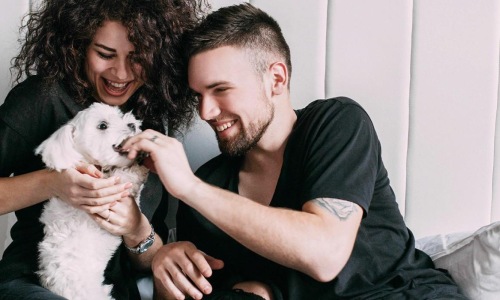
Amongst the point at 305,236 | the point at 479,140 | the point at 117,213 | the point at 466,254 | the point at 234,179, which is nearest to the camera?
the point at 305,236

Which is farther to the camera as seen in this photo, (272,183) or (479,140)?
(479,140)

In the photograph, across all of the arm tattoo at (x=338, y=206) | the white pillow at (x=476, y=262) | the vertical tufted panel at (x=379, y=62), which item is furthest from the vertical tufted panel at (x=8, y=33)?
the white pillow at (x=476, y=262)

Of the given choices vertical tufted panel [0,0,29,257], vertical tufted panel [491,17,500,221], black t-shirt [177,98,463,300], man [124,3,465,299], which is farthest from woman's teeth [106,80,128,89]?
vertical tufted panel [491,17,500,221]

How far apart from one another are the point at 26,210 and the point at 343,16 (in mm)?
1265

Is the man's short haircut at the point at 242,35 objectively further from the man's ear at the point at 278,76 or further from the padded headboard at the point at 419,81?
the padded headboard at the point at 419,81

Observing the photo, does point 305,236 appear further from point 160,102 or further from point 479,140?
point 479,140

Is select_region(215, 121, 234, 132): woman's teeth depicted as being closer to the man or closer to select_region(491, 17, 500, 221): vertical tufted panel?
the man

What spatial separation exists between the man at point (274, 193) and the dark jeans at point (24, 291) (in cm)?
31

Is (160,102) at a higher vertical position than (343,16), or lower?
lower

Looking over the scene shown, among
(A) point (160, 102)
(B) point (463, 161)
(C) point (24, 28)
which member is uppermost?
(C) point (24, 28)

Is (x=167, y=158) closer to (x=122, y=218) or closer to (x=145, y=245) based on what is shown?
(x=122, y=218)

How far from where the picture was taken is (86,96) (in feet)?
6.36

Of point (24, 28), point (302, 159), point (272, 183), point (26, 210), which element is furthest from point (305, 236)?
point (24, 28)

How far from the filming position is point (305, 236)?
152cm
